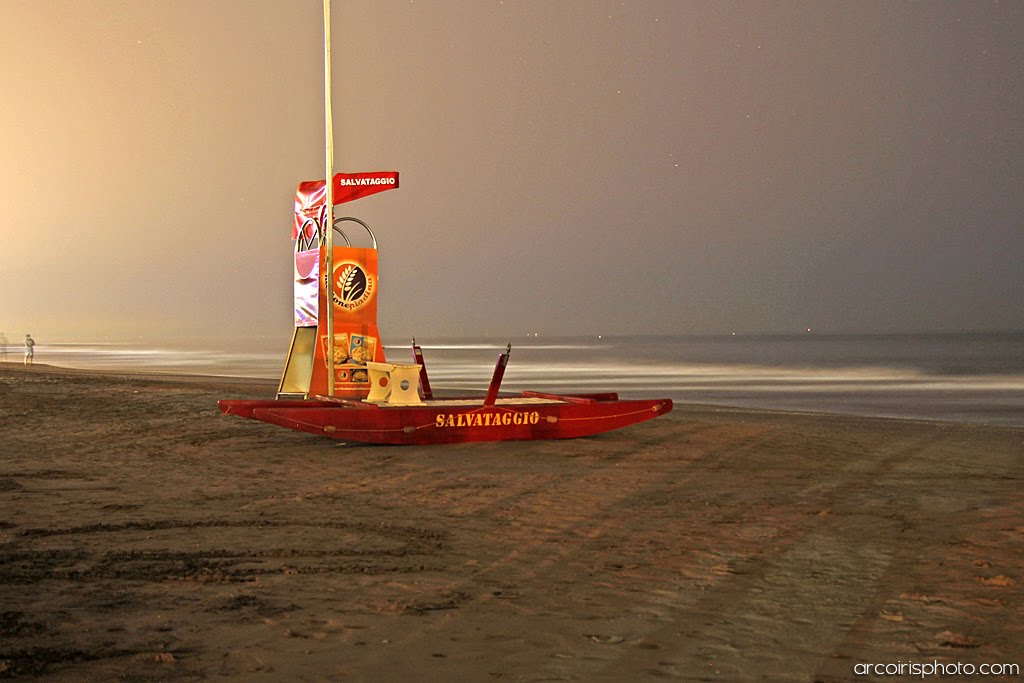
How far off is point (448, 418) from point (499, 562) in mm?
5983

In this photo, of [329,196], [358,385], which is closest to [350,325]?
[358,385]

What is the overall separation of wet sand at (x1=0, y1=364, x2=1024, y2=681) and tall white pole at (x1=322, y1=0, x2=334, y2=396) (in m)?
2.59

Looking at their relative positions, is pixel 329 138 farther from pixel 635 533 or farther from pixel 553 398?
pixel 635 533

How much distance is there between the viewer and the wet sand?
4531 millimetres

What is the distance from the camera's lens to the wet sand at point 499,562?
14.9 feet

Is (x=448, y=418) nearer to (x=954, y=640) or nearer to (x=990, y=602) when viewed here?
(x=990, y=602)

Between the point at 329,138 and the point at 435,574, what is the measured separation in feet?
32.2

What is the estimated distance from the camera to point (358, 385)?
50.2ft

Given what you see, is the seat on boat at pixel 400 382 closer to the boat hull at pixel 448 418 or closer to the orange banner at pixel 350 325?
the boat hull at pixel 448 418

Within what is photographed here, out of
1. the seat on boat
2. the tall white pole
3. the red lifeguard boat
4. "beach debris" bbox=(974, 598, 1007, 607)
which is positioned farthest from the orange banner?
"beach debris" bbox=(974, 598, 1007, 607)

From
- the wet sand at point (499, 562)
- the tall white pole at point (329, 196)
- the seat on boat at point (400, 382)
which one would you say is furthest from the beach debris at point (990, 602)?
the tall white pole at point (329, 196)

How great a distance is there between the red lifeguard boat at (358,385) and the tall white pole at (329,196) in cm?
2

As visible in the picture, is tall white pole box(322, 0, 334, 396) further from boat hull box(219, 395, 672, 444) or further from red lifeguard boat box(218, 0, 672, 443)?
boat hull box(219, 395, 672, 444)

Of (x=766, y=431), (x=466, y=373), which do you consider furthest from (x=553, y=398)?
(x=466, y=373)
